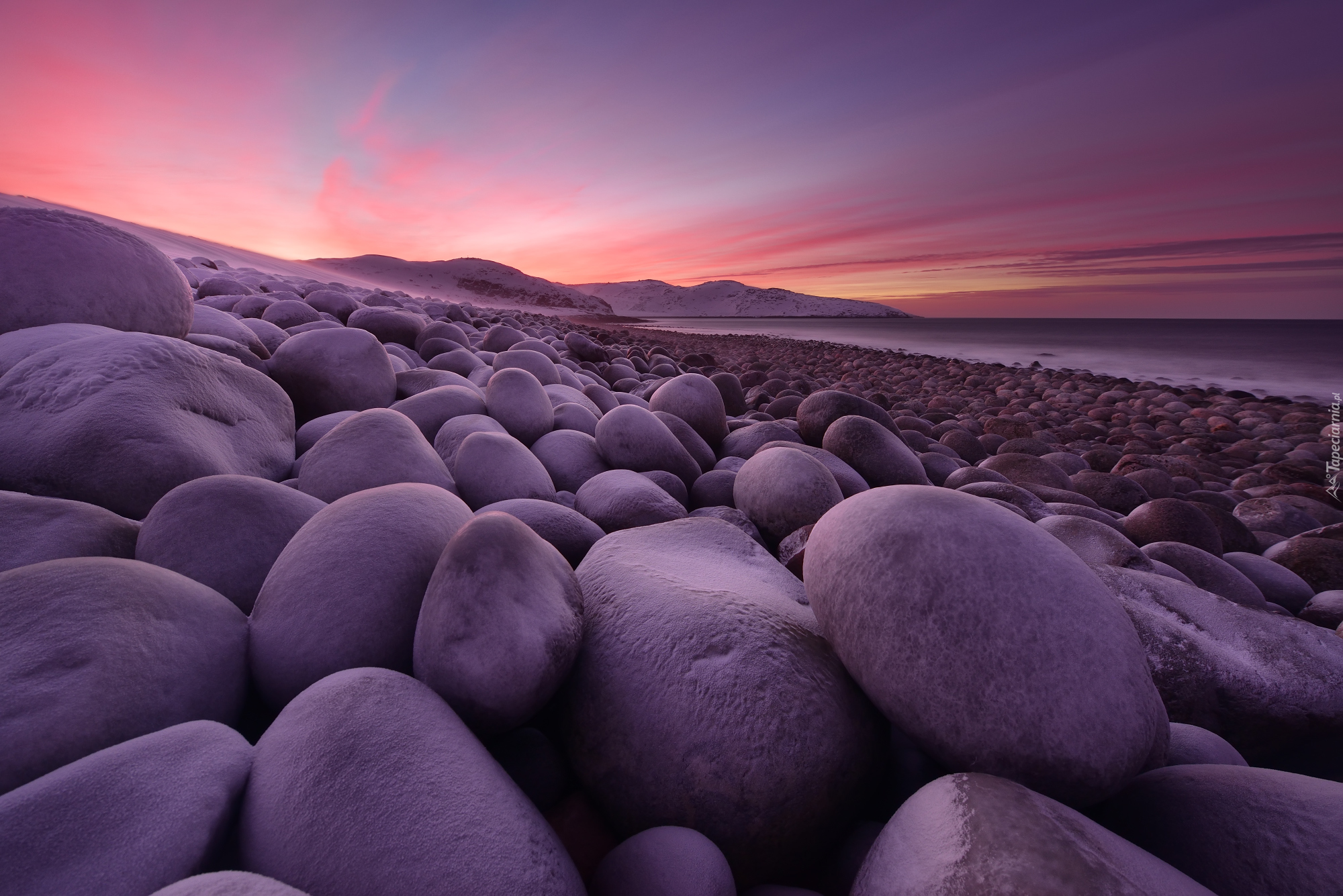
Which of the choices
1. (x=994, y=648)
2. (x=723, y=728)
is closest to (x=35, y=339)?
(x=723, y=728)

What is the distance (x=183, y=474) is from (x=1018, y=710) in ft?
7.51

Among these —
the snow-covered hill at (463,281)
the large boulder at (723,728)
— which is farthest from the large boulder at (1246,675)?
the snow-covered hill at (463,281)

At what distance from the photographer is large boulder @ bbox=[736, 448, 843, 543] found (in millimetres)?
2281

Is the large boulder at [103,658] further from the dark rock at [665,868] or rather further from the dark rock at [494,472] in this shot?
the dark rock at [494,472]

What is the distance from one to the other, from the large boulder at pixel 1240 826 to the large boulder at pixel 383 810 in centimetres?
108

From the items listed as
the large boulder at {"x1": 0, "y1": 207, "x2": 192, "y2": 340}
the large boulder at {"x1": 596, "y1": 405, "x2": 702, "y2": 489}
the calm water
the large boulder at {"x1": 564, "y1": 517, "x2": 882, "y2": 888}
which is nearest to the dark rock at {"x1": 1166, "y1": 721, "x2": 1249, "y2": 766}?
the large boulder at {"x1": 564, "y1": 517, "x2": 882, "y2": 888}

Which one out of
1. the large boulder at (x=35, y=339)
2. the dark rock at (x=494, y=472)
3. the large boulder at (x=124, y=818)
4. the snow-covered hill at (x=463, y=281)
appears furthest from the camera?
the snow-covered hill at (x=463, y=281)

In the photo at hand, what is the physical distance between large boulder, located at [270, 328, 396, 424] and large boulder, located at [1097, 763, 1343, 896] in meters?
3.22

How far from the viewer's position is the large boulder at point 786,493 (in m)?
Answer: 2.28

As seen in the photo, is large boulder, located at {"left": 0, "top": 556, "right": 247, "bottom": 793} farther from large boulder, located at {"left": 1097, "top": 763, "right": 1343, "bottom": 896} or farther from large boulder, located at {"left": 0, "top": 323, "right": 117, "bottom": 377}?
large boulder, located at {"left": 1097, "top": 763, "right": 1343, "bottom": 896}

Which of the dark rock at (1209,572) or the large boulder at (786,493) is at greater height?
the large boulder at (786,493)

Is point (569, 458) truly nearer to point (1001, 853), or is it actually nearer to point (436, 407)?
point (436, 407)

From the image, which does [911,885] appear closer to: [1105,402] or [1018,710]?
[1018,710]

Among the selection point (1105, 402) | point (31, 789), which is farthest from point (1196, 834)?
point (1105, 402)
